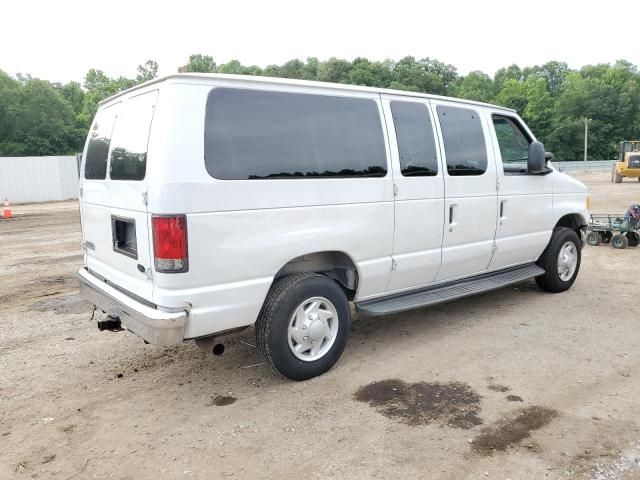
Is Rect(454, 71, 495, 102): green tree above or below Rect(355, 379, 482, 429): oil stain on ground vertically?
above

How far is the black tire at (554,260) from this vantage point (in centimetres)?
640

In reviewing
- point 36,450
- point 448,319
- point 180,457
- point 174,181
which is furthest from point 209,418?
Result: point 448,319

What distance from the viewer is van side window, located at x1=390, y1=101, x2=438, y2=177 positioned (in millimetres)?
4684

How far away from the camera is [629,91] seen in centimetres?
7738

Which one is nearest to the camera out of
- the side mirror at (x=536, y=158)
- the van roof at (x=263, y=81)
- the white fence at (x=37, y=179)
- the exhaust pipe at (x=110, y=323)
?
the van roof at (x=263, y=81)

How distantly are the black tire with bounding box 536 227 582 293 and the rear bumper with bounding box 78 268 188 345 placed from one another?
4.73 metres

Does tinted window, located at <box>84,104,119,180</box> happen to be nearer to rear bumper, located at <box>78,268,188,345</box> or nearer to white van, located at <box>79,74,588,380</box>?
white van, located at <box>79,74,588,380</box>

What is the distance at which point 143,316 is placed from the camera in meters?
3.52

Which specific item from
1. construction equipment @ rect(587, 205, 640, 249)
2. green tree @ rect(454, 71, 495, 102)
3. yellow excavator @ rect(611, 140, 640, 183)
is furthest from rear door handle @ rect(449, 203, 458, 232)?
green tree @ rect(454, 71, 495, 102)

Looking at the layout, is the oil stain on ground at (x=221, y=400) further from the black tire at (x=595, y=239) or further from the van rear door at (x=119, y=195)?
the black tire at (x=595, y=239)

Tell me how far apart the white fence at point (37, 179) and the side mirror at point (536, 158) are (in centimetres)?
2354

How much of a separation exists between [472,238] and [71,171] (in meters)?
24.1

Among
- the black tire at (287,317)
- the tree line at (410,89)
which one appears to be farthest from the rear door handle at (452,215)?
the tree line at (410,89)

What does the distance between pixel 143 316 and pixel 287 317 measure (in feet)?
3.38
